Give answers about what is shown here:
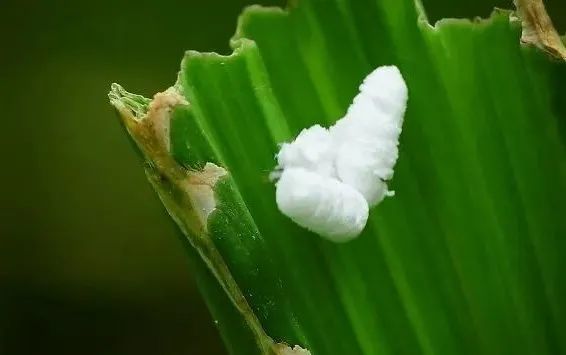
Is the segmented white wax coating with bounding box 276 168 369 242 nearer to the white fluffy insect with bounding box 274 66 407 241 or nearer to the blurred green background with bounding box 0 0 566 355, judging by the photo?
the white fluffy insect with bounding box 274 66 407 241

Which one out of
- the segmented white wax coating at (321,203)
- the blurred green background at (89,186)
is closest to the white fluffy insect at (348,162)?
the segmented white wax coating at (321,203)

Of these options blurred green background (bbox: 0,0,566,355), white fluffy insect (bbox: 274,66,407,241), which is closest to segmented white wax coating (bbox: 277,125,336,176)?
white fluffy insect (bbox: 274,66,407,241)

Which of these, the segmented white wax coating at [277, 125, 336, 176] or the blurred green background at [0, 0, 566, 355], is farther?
the blurred green background at [0, 0, 566, 355]

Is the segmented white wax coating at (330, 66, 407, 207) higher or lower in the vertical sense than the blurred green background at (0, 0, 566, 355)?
lower

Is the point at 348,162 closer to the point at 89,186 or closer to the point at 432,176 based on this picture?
the point at 432,176

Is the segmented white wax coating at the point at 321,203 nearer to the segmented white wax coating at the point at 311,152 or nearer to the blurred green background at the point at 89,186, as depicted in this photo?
the segmented white wax coating at the point at 311,152

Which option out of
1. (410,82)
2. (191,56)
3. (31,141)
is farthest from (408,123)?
(31,141)
